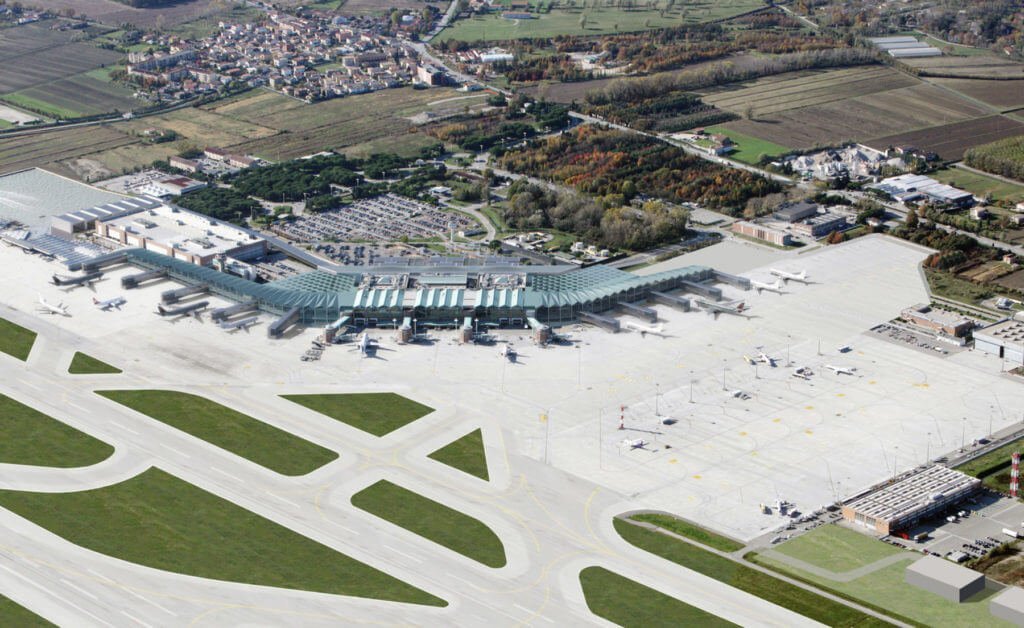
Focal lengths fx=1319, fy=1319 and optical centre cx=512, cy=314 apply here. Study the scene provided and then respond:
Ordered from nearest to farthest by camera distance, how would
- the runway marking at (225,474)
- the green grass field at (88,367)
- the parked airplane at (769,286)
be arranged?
the runway marking at (225,474) < the green grass field at (88,367) < the parked airplane at (769,286)

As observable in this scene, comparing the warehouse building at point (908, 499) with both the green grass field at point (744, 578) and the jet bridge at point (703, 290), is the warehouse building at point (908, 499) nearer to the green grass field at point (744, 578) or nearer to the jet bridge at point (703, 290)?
the green grass field at point (744, 578)

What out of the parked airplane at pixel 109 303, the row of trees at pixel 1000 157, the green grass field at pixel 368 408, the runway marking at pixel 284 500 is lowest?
the runway marking at pixel 284 500

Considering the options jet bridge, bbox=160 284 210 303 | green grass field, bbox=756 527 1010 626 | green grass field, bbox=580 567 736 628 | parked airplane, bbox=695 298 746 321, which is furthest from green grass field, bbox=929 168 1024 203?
green grass field, bbox=580 567 736 628

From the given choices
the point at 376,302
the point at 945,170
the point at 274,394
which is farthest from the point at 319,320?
the point at 945,170

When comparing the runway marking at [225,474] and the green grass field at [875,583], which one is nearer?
the green grass field at [875,583]

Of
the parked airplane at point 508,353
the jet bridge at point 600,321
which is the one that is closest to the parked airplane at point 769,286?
the jet bridge at point 600,321

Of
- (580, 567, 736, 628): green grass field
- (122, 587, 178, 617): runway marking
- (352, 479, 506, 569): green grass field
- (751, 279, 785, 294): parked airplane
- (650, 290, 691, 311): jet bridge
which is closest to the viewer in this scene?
(580, 567, 736, 628): green grass field

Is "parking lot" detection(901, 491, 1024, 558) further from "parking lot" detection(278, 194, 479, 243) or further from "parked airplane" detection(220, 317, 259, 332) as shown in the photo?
"parking lot" detection(278, 194, 479, 243)

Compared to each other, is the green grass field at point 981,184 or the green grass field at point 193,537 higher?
the green grass field at point 981,184
